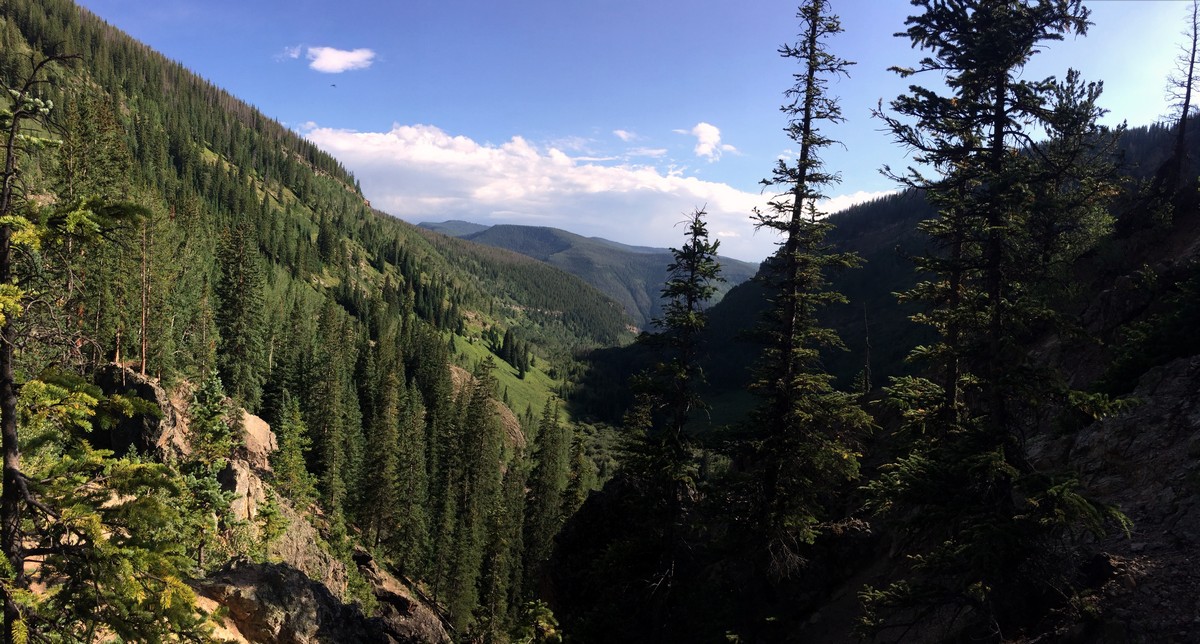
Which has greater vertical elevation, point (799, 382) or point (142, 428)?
point (799, 382)

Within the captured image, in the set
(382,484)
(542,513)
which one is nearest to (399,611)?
(382,484)

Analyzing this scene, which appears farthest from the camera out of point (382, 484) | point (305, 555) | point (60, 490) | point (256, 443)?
point (382, 484)

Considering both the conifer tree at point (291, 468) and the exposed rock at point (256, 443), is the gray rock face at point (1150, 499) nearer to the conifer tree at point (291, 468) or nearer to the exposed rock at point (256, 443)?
the conifer tree at point (291, 468)

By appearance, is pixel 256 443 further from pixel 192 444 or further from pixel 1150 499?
pixel 1150 499

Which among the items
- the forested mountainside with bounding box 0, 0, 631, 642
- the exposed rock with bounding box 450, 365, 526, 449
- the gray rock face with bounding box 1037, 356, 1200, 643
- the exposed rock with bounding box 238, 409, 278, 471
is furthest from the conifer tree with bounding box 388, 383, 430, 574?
the exposed rock with bounding box 450, 365, 526, 449

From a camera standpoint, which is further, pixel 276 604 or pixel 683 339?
pixel 276 604

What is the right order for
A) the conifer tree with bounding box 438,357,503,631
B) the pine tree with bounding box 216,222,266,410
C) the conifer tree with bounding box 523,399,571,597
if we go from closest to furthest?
the conifer tree with bounding box 438,357,503,631
the pine tree with bounding box 216,222,266,410
the conifer tree with bounding box 523,399,571,597

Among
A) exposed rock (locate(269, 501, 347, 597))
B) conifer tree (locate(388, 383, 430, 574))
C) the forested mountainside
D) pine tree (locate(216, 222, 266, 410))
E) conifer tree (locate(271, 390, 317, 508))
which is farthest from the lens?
→ conifer tree (locate(388, 383, 430, 574))

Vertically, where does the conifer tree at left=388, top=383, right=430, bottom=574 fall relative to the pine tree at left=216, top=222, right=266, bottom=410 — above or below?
below

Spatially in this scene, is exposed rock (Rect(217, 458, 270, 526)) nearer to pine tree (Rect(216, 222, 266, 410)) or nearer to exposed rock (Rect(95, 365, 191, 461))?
exposed rock (Rect(95, 365, 191, 461))

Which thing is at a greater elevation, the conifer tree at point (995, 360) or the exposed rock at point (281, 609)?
the conifer tree at point (995, 360)

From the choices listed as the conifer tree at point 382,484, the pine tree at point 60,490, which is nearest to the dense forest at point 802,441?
the pine tree at point 60,490

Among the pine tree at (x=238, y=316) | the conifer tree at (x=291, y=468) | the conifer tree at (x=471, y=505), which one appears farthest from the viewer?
the pine tree at (x=238, y=316)

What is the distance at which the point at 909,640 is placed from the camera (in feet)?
47.6
